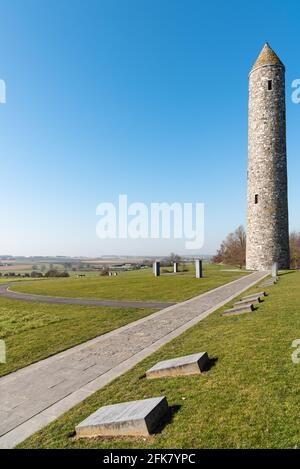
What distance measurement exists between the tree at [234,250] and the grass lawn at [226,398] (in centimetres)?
4695

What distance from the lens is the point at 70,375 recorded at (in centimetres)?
638

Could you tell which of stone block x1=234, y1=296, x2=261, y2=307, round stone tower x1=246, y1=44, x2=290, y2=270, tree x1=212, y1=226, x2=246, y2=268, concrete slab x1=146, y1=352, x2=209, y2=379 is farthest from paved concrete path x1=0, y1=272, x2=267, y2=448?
tree x1=212, y1=226, x2=246, y2=268

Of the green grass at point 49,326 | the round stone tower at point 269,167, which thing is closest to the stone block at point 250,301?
the green grass at point 49,326

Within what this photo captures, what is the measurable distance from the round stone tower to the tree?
21427 mm

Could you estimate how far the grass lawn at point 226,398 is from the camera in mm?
3342

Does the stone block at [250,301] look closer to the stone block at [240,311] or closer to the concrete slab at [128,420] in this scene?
the stone block at [240,311]

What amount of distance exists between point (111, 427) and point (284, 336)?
13.5ft

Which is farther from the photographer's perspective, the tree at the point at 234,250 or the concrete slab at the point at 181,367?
the tree at the point at 234,250

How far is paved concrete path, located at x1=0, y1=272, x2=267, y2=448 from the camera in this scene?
4.68 m

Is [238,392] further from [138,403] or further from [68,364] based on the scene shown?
[68,364]

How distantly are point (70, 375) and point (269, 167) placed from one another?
28.8 m

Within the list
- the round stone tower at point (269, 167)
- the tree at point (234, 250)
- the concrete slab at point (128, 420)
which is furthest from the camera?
the tree at point (234, 250)

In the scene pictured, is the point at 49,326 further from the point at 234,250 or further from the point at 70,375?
the point at 234,250

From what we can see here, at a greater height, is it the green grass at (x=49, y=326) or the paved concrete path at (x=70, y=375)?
the paved concrete path at (x=70, y=375)
